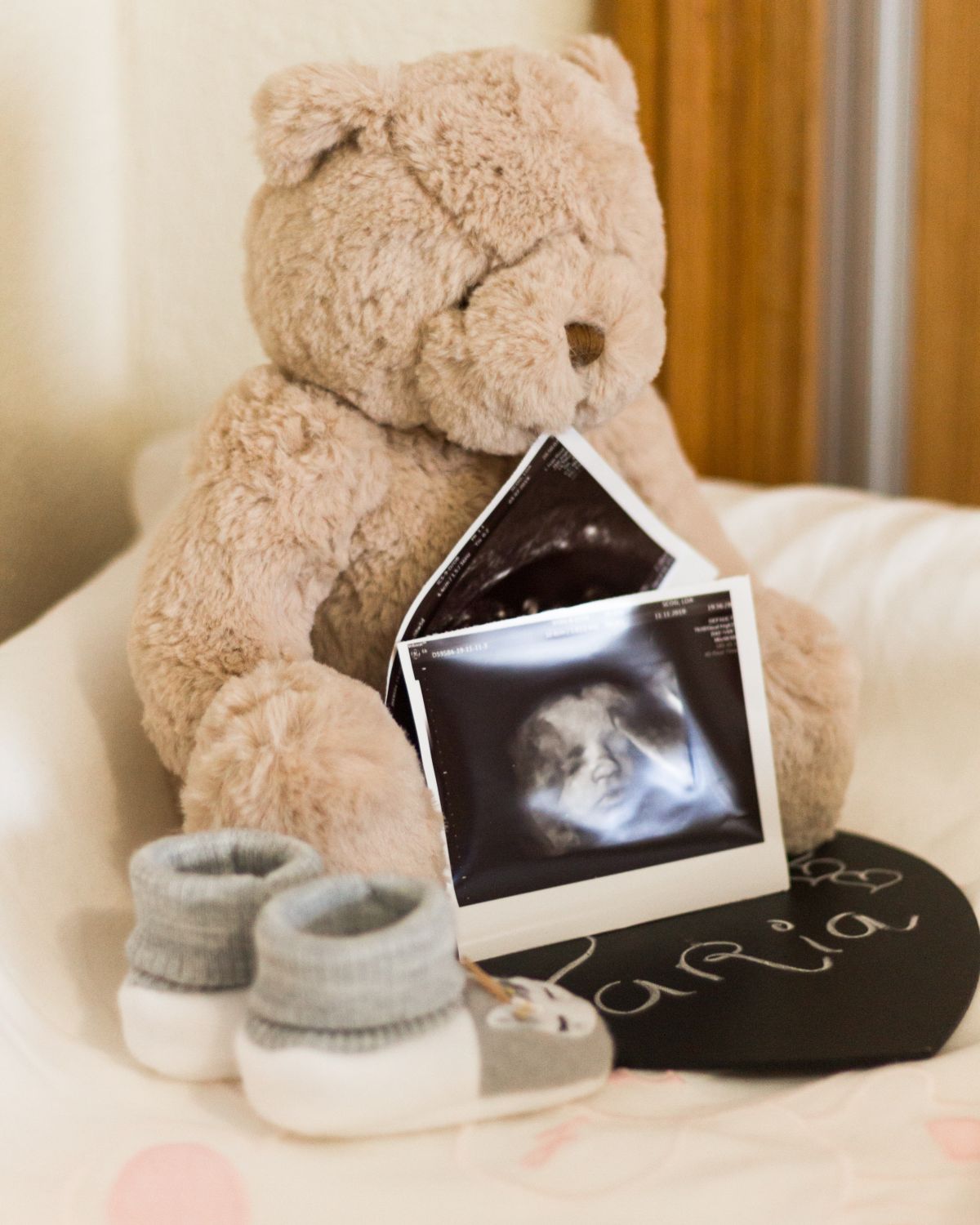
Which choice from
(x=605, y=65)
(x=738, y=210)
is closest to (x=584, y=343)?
(x=605, y=65)

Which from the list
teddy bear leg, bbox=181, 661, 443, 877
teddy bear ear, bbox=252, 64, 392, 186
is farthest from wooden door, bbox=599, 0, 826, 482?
teddy bear leg, bbox=181, 661, 443, 877

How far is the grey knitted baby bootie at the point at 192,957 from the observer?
0.57m

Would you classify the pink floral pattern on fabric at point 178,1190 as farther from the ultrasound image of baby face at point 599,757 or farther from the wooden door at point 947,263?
the wooden door at point 947,263

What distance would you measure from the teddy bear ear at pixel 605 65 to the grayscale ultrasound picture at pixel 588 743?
0.34 metres

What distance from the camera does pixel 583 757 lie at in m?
0.78

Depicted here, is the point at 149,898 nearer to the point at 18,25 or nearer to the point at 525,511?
the point at 525,511

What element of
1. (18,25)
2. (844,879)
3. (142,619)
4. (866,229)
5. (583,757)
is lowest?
(844,879)

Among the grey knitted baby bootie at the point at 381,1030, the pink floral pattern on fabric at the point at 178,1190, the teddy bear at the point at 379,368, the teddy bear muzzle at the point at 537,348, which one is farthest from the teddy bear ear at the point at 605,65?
the pink floral pattern on fabric at the point at 178,1190

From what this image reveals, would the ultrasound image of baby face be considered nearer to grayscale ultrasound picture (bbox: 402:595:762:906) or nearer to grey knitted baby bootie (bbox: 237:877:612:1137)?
grayscale ultrasound picture (bbox: 402:595:762:906)

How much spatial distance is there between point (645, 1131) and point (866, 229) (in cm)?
120

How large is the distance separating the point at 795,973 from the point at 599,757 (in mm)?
179

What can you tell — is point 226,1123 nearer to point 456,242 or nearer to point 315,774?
point 315,774

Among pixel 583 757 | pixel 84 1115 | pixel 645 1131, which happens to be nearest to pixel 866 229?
pixel 583 757

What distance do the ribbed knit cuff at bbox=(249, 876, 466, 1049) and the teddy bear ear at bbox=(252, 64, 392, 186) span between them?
0.43 m
